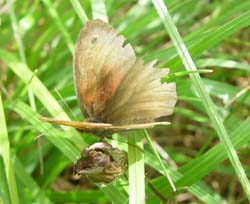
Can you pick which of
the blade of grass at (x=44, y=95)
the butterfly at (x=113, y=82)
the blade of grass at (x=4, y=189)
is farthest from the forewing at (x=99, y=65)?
the blade of grass at (x=4, y=189)

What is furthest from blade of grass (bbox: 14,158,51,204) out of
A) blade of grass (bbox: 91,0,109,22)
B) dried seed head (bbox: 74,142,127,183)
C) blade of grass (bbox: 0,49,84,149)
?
blade of grass (bbox: 91,0,109,22)

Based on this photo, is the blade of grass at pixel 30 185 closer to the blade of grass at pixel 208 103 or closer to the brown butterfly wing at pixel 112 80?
the brown butterfly wing at pixel 112 80

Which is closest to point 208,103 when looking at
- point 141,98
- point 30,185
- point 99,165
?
point 141,98

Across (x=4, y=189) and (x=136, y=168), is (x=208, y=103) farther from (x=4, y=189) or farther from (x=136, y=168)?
(x=4, y=189)

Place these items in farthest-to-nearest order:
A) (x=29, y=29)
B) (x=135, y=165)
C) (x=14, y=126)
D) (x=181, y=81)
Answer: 1. (x=29, y=29)
2. (x=14, y=126)
3. (x=181, y=81)
4. (x=135, y=165)

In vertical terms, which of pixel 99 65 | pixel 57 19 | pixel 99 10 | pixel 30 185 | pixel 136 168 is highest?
pixel 57 19

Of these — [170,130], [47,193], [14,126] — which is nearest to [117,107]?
[47,193]

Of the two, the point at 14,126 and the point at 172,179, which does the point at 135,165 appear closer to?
the point at 172,179

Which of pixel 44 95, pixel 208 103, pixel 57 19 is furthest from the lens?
pixel 57 19
